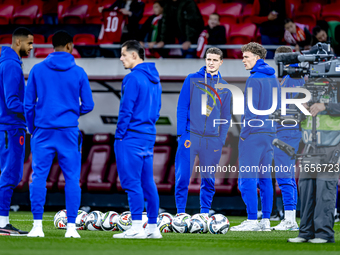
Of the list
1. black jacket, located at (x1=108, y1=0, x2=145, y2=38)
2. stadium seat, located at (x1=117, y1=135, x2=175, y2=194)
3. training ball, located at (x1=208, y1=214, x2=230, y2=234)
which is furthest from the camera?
black jacket, located at (x1=108, y1=0, x2=145, y2=38)

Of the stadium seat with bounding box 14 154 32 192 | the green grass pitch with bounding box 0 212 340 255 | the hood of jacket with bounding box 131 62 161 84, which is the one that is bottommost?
the stadium seat with bounding box 14 154 32 192

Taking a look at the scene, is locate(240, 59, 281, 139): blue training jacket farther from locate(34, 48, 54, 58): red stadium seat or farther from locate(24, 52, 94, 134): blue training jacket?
locate(34, 48, 54, 58): red stadium seat

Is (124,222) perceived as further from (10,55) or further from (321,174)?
(321,174)

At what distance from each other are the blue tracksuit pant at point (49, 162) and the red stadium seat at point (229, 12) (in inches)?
Result: 315

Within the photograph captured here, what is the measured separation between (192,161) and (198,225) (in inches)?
30.4

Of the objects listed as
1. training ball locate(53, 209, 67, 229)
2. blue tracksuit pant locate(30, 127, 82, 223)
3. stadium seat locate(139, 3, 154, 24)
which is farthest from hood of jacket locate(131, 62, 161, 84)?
stadium seat locate(139, 3, 154, 24)

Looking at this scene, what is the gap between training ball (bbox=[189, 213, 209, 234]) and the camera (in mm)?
5758

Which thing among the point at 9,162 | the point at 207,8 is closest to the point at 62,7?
the point at 207,8

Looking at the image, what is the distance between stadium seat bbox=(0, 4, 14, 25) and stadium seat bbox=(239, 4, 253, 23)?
5.58 meters

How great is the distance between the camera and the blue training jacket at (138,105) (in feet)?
15.3

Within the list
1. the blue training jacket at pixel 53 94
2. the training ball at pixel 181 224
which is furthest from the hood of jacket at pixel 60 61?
the training ball at pixel 181 224

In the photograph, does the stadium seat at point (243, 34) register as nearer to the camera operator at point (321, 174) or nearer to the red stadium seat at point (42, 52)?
the red stadium seat at point (42, 52)

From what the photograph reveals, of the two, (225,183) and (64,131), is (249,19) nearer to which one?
(225,183)

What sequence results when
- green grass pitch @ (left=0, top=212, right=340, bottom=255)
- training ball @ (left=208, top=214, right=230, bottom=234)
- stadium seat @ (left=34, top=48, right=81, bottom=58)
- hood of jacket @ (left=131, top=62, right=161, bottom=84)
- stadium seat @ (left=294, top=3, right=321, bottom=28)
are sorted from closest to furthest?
green grass pitch @ (left=0, top=212, right=340, bottom=255) < hood of jacket @ (left=131, top=62, right=161, bottom=84) < training ball @ (left=208, top=214, right=230, bottom=234) < stadium seat @ (left=34, top=48, right=81, bottom=58) < stadium seat @ (left=294, top=3, right=321, bottom=28)
